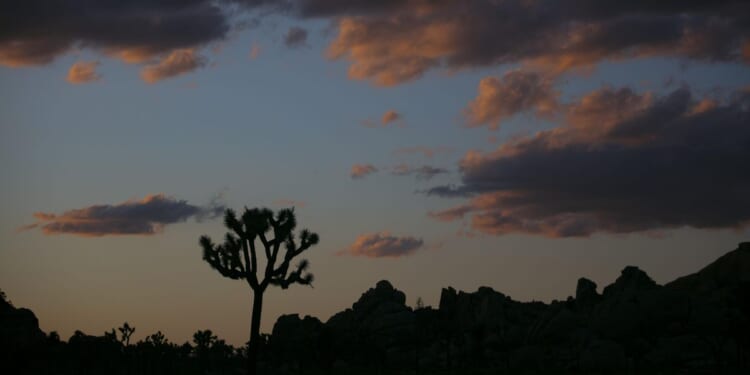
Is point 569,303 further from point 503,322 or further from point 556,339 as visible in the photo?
point 556,339

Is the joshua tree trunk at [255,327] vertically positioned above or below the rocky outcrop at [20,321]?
below

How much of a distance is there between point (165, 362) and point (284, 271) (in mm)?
73819

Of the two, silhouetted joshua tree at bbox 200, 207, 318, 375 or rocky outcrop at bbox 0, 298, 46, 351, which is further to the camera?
rocky outcrop at bbox 0, 298, 46, 351

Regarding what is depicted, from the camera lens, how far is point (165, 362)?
107812 millimetres

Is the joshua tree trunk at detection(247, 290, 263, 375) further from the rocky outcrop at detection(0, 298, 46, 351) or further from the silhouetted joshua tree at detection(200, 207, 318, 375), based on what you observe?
the rocky outcrop at detection(0, 298, 46, 351)

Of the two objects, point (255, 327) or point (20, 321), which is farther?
point (20, 321)

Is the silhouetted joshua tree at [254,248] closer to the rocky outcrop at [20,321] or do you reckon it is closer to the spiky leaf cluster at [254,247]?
the spiky leaf cluster at [254,247]

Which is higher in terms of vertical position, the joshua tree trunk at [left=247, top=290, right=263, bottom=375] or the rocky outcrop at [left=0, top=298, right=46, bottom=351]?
the rocky outcrop at [left=0, top=298, right=46, bottom=351]

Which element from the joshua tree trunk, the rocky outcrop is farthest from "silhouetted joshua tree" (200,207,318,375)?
the rocky outcrop

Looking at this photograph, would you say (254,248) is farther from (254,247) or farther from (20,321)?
(20,321)

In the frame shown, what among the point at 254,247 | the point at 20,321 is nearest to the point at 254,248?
the point at 254,247

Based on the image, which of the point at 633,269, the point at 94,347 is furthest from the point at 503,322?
the point at 94,347

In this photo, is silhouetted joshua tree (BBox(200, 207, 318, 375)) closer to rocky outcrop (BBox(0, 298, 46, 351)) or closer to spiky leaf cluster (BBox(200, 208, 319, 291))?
spiky leaf cluster (BBox(200, 208, 319, 291))

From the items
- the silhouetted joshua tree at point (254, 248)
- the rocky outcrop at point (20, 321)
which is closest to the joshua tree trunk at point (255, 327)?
the silhouetted joshua tree at point (254, 248)
